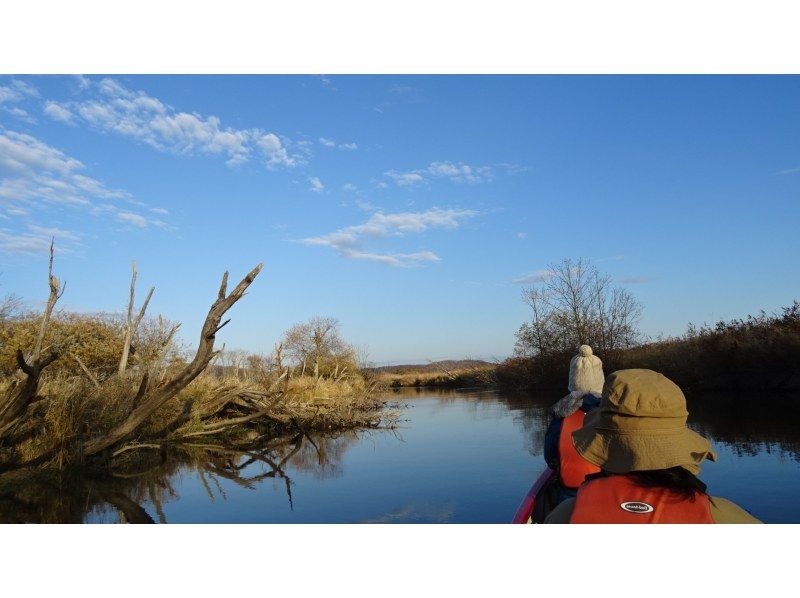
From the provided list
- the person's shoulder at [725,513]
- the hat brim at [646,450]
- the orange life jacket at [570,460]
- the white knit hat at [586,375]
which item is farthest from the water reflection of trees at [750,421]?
the hat brim at [646,450]

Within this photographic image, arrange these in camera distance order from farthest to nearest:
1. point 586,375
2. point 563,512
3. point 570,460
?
point 586,375 → point 570,460 → point 563,512

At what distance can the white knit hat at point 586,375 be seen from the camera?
4102 millimetres

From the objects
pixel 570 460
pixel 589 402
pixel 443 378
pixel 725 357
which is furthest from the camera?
pixel 443 378

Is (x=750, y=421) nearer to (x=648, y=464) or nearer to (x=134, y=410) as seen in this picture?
(x=134, y=410)

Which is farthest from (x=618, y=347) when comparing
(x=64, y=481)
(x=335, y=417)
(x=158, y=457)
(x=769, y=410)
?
(x=64, y=481)

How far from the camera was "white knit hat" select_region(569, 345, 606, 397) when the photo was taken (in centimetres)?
410

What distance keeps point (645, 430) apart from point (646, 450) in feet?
0.22

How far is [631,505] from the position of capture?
191 centimetres

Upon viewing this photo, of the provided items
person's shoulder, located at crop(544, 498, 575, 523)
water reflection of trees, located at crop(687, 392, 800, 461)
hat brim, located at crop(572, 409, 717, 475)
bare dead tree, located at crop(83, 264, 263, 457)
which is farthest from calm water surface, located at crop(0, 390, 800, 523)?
hat brim, located at crop(572, 409, 717, 475)

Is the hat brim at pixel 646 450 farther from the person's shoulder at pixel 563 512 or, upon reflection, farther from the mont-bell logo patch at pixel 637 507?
the person's shoulder at pixel 563 512

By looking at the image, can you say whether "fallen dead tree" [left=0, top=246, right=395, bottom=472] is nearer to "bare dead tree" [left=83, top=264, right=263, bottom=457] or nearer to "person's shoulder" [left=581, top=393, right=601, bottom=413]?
"bare dead tree" [left=83, top=264, right=263, bottom=457]

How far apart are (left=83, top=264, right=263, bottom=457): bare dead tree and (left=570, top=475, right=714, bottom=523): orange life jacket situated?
6.44m

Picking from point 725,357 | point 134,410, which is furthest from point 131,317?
point 725,357

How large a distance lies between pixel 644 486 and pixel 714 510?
236mm
